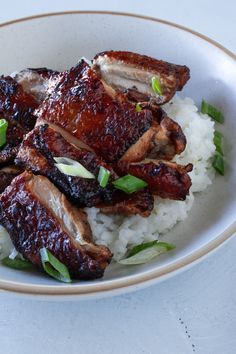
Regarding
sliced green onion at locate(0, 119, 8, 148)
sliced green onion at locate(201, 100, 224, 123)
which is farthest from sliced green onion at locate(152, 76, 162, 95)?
sliced green onion at locate(0, 119, 8, 148)

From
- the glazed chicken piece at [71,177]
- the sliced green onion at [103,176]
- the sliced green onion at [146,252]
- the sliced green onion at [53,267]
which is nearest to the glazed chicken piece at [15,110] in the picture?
the glazed chicken piece at [71,177]

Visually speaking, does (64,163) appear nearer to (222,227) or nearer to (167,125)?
(167,125)

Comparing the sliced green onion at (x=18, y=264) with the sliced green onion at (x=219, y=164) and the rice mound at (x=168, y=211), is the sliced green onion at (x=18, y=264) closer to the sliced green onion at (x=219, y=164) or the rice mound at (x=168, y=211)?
the rice mound at (x=168, y=211)

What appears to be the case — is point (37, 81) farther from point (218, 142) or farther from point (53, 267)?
point (53, 267)

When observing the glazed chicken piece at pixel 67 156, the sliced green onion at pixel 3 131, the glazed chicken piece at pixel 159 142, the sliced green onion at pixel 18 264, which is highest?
the glazed chicken piece at pixel 159 142

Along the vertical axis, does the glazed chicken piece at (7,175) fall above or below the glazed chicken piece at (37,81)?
below

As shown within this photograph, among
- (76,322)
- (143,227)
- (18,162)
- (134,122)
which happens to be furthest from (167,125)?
(76,322)

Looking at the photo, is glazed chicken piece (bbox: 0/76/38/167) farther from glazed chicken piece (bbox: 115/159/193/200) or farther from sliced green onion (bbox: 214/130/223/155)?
sliced green onion (bbox: 214/130/223/155)

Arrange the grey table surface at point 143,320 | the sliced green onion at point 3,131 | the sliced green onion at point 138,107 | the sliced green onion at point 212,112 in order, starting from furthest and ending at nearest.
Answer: the sliced green onion at point 212,112 → the sliced green onion at point 3,131 → the sliced green onion at point 138,107 → the grey table surface at point 143,320
